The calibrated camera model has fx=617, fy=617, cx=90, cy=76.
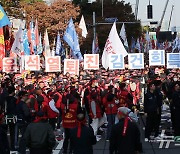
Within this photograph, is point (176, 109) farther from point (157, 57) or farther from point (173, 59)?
point (157, 57)

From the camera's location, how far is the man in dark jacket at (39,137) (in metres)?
11.5

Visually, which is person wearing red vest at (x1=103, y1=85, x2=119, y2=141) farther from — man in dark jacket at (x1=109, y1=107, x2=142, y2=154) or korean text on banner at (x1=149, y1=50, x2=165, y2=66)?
korean text on banner at (x1=149, y1=50, x2=165, y2=66)

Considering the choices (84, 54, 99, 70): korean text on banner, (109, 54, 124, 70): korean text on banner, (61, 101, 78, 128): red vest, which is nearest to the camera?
(61, 101, 78, 128): red vest

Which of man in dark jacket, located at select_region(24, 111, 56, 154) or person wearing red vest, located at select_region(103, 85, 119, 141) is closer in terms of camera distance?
man in dark jacket, located at select_region(24, 111, 56, 154)

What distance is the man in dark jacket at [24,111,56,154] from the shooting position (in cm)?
1147

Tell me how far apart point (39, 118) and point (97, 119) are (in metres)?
7.20

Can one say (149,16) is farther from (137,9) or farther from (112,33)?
(137,9)

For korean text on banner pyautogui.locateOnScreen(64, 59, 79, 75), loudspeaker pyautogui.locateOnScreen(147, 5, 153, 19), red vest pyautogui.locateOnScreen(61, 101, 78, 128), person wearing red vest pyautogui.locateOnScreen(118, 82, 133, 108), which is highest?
loudspeaker pyautogui.locateOnScreen(147, 5, 153, 19)

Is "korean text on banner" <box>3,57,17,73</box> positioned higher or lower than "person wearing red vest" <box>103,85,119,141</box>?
higher

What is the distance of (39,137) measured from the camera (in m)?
11.5

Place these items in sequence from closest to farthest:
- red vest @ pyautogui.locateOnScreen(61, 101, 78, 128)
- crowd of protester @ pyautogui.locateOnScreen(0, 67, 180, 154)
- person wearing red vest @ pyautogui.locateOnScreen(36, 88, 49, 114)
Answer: crowd of protester @ pyautogui.locateOnScreen(0, 67, 180, 154) < red vest @ pyautogui.locateOnScreen(61, 101, 78, 128) < person wearing red vest @ pyautogui.locateOnScreen(36, 88, 49, 114)

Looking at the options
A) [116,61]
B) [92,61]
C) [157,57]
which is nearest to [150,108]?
[116,61]

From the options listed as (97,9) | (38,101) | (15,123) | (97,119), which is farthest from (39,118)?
(97,9)

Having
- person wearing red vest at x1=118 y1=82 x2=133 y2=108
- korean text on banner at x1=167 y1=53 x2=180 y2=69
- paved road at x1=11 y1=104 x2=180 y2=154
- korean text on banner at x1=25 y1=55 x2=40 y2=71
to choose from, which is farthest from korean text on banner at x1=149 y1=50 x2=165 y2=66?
person wearing red vest at x1=118 y1=82 x2=133 y2=108
